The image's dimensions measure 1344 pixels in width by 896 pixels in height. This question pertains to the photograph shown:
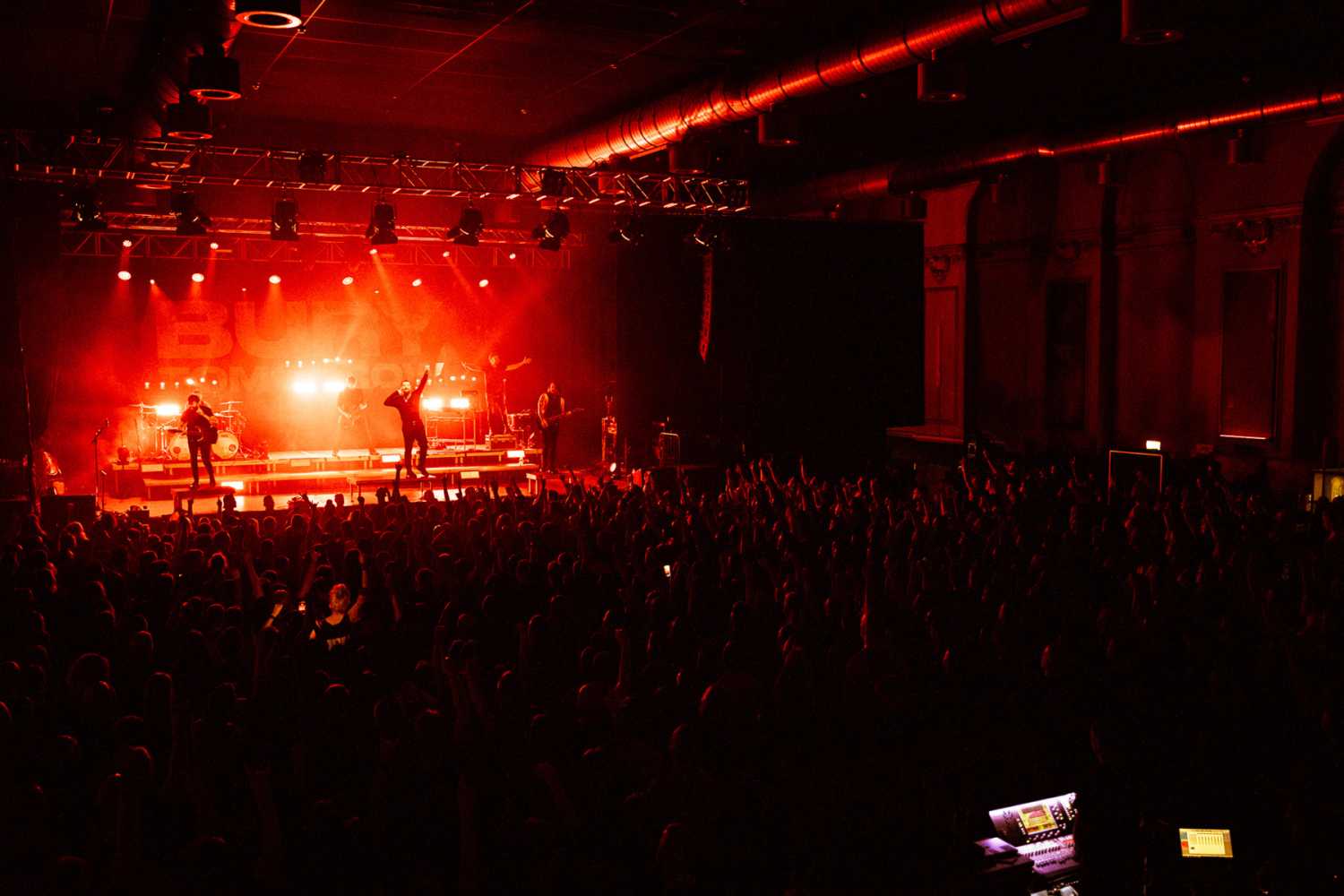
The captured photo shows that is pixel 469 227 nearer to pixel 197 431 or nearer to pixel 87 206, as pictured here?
pixel 87 206

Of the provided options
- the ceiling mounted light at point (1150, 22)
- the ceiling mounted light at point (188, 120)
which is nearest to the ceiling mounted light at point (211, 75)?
the ceiling mounted light at point (188, 120)

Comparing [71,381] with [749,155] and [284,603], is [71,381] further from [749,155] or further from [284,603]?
[284,603]

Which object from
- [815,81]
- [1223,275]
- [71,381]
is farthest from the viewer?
[71,381]

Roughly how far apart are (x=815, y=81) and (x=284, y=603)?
6.00 m

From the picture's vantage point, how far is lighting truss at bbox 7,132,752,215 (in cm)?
1109

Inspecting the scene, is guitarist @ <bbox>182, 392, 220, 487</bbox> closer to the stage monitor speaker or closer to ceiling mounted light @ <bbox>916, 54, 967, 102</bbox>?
the stage monitor speaker

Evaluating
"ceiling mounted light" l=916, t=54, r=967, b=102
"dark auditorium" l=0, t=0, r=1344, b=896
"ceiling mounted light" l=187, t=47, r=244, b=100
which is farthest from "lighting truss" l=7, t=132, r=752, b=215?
"ceiling mounted light" l=916, t=54, r=967, b=102

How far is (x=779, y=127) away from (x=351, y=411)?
11.1 m

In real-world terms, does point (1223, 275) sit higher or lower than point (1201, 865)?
higher

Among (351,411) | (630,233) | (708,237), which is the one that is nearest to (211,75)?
(630,233)

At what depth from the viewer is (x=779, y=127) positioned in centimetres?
1006

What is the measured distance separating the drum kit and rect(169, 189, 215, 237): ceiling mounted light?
14.8ft

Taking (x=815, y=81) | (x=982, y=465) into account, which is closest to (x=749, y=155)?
(x=982, y=465)

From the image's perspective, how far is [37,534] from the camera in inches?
291
